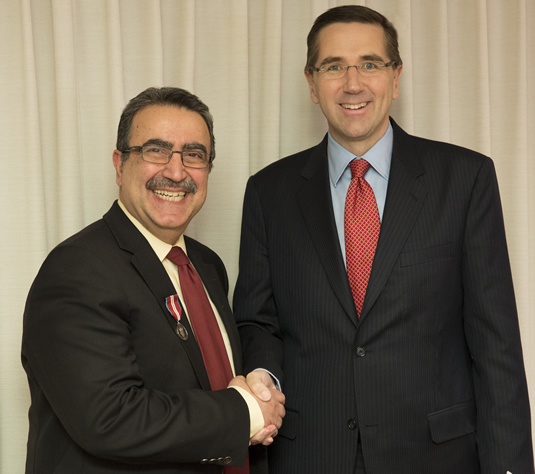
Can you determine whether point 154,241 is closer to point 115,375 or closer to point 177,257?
point 177,257

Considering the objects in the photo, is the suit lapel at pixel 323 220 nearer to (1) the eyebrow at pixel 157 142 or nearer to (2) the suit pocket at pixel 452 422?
(2) the suit pocket at pixel 452 422

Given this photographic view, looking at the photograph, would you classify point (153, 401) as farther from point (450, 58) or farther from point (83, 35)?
point (450, 58)

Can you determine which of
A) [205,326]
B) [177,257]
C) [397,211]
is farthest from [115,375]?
[397,211]

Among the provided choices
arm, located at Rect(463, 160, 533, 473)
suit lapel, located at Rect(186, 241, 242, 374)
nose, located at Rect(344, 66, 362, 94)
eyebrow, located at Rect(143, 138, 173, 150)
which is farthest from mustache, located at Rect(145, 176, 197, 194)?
arm, located at Rect(463, 160, 533, 473)

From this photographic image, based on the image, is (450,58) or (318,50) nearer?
(318,50)

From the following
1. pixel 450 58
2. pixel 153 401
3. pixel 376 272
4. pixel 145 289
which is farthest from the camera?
pixel 450 58

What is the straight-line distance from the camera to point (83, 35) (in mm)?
2371

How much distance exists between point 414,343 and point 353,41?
1020mm

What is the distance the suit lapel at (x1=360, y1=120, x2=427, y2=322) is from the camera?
182cm

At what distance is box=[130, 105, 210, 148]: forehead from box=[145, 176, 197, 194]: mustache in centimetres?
12

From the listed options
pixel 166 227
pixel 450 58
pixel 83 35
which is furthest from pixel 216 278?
pixel 450 58

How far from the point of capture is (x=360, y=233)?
6.28 feet

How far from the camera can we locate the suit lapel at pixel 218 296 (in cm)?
196

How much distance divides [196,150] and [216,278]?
448mm
